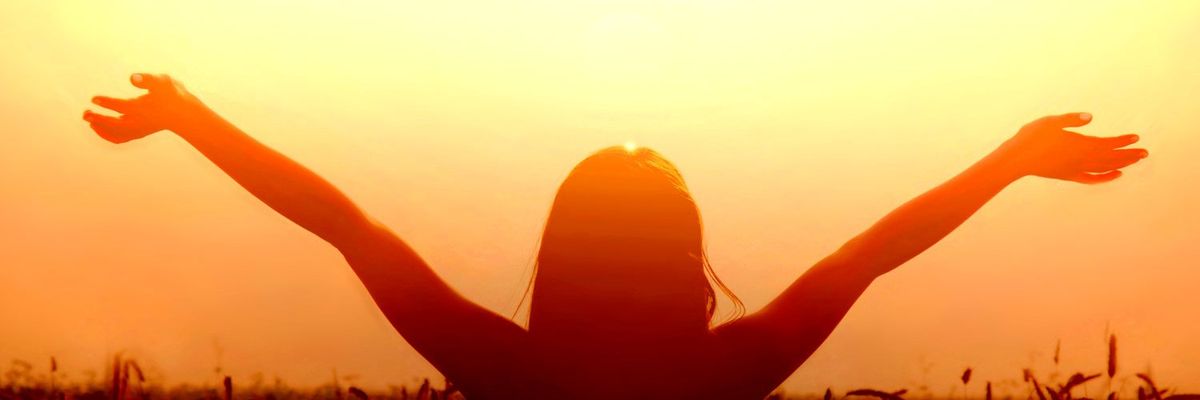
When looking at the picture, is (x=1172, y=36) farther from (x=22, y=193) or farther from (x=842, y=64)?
(x=22, y=193)

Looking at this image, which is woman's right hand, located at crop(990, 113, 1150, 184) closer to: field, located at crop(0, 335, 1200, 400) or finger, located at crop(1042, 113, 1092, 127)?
finger, located at crop(1042, 113, 1092, 127)

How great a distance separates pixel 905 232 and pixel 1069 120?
0.36 meters

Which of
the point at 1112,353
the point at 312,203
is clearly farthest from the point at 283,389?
the point at 1112,353

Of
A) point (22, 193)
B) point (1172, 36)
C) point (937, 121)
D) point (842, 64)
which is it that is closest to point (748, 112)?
point (842, 64)

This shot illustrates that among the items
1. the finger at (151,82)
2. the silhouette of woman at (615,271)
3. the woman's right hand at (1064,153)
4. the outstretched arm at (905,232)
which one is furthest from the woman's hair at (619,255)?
the finger at (151,82)

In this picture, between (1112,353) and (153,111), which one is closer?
(153,111)

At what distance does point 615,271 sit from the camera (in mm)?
1531

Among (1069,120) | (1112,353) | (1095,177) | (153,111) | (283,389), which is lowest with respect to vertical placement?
(1112,353)

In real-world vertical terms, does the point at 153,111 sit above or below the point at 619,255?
above

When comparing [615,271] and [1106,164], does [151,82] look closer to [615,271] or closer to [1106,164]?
[615,271]

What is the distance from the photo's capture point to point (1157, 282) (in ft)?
6.77

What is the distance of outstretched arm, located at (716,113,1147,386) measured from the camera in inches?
61.2

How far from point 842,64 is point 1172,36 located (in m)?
0.78

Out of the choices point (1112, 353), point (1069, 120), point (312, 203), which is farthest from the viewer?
point (1112, 353)
